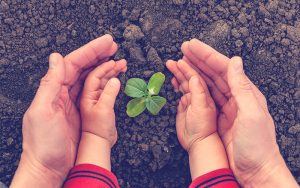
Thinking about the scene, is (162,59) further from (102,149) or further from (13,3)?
(13,3)

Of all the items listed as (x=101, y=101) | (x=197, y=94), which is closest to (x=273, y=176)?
(x=197, y=94)

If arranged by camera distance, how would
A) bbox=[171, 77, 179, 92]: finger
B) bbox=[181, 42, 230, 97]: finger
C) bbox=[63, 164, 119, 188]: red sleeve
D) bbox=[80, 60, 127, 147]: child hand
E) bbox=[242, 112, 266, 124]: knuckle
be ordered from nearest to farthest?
1. bbox=[242, 112, 266, 124]: knuckle
2. bbox=[63, 164, 119, 188]: red sleeve
3. bbox=[80, 60, 127, 147]: child hand
4. bbox=[181, 42, 230, 97]: finger
5. bbox=[171, 77, 179, 92]: finger

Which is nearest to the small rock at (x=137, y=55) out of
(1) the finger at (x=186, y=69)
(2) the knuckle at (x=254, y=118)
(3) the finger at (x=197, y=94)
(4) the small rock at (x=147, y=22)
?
(4) the small rock at (x=147, y=22)

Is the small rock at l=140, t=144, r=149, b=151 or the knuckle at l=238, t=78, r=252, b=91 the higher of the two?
the knuckle at l=238, t=78, r=252, b=91

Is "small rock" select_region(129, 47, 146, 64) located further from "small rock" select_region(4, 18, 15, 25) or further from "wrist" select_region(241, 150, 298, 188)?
"wrist" select_region(241, 150, 298, 188)

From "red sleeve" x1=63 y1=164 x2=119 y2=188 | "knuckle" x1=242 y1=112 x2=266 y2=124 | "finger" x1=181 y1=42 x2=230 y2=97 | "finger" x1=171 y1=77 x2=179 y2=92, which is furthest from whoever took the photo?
"finger" x1=171 y1=77 x2=179 y2=92

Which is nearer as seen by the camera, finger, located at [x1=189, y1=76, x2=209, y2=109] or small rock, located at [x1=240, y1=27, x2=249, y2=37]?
finger, located at [x1=189, y1=76, x2=209, y2=109]

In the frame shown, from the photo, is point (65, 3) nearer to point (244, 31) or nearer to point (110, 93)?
point (110, 93)

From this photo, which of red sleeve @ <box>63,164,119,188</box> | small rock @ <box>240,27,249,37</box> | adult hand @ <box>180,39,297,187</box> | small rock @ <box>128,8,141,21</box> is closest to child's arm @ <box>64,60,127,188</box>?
red sleeve @ <box>63,164,119,188</box>
